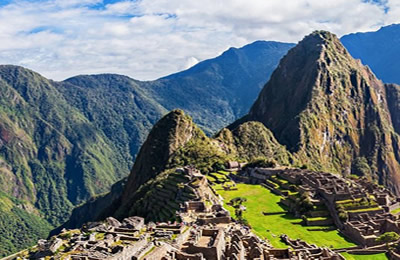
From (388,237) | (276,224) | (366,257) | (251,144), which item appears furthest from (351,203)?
(251,144)

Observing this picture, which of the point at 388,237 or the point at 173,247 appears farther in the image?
the point at 388,237

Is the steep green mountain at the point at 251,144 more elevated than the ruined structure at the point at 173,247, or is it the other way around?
the steep green mountain at the point at 251,144

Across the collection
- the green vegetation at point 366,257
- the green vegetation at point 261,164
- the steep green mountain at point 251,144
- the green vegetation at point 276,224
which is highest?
the steep green mountain at point 251,144

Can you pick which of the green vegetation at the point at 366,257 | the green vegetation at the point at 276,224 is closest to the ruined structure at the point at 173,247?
the green vegetation at the point at 366,257

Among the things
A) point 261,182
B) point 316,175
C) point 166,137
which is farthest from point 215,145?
point 316,175

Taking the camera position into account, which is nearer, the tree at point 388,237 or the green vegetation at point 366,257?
the green vegetation at point 366,257

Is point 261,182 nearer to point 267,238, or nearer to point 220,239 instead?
point 267,238

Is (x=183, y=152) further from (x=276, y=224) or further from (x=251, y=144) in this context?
(x=276, y=224)

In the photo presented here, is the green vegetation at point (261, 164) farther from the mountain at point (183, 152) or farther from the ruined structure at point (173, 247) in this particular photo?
the ruined structure at point (173, 247)

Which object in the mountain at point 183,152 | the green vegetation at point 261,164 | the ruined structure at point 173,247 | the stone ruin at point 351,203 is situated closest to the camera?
the ruined structure at point 173,247
